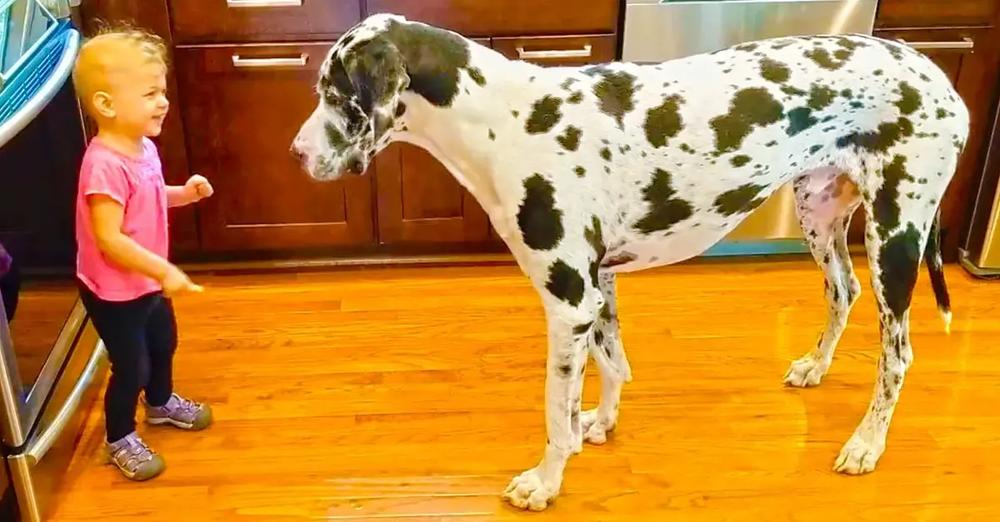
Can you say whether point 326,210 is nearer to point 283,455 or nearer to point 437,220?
point 437,220

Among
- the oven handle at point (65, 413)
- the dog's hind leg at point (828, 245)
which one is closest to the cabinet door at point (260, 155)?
the oven handle at point (65, 413)

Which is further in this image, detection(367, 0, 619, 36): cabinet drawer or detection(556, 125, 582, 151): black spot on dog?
detection(367, 0, 619, 36): cabinet drawer

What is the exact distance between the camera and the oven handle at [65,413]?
2.02 meters

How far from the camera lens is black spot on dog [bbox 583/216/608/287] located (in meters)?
1.83

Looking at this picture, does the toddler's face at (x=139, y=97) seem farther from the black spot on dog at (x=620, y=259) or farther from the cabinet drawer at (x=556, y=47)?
the cabinet drawer at (x=556, y=47)

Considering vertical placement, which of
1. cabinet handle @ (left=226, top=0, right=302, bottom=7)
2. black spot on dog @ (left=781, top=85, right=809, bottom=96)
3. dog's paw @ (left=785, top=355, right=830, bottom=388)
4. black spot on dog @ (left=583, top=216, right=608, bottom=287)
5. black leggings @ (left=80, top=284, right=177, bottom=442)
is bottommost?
dog's paw @ (left=785, top=355, right=830, bottom=388)

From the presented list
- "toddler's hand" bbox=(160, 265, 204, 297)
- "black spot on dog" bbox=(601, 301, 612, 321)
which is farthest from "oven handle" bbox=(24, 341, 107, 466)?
"black spot on dog" bbox=(601, 301, 612, 321)

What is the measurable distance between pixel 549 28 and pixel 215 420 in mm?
1336

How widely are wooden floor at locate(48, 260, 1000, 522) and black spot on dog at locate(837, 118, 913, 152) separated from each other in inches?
28.8

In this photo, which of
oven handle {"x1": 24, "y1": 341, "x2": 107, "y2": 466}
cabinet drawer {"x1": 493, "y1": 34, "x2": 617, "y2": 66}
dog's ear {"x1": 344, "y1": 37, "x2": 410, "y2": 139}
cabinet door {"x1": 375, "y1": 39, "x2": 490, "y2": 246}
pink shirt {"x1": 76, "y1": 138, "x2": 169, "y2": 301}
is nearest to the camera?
dog's ear {"x1": 344, "y1": 37, "x2": 410, "y2": 139}

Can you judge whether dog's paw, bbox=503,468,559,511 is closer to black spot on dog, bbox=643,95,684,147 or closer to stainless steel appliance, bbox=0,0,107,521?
black spot on dog, bbox=643,95,684,147

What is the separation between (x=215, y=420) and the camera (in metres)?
2.39

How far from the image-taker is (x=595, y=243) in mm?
1849

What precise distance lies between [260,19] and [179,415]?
3.46ft
